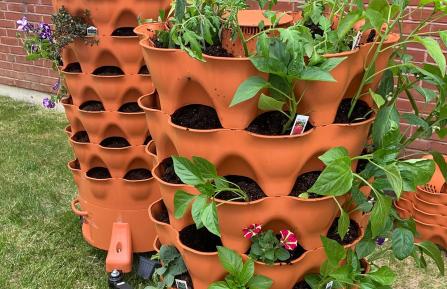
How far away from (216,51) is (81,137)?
3.88ft

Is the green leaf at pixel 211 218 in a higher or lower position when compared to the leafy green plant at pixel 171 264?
higher

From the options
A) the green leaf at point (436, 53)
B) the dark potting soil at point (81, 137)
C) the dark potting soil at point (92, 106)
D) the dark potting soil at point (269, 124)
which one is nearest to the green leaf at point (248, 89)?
the dark potting soil at point (269, 124)

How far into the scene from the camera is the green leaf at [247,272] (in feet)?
3.93

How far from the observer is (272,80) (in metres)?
1.11

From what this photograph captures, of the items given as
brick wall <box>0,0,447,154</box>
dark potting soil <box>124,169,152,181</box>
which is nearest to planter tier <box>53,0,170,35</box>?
dark potting soil <box>124,169,152,181</box>

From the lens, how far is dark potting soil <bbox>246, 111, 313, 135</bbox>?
3.91 feet

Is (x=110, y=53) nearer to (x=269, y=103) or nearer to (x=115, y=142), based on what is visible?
(x=115, y=142)

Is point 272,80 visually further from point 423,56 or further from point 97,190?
point 423,56

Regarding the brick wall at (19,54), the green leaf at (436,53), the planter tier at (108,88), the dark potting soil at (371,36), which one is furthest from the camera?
the brick wall at (19,54)

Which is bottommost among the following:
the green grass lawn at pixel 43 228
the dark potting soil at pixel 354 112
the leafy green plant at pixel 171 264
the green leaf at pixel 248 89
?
the green grass lawn at pixel 43 228

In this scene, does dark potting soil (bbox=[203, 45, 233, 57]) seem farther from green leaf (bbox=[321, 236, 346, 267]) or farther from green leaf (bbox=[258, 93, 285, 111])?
green leaf (bbox=[321, 236, 346, 267])

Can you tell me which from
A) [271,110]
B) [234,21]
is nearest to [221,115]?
[271,110]

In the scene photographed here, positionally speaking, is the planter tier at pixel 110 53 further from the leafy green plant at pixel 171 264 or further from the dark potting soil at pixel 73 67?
the leafy green plant at pixel 171 264

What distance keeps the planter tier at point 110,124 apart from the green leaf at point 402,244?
46.1 inches
